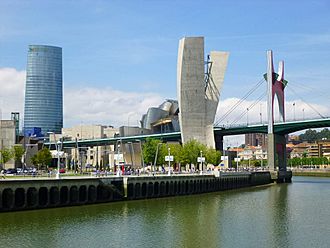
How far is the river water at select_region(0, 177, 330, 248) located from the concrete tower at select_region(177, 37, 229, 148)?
7175cm

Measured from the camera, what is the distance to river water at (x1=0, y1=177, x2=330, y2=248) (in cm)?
3581

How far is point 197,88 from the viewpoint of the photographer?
129m

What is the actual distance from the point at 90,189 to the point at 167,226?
16.5m

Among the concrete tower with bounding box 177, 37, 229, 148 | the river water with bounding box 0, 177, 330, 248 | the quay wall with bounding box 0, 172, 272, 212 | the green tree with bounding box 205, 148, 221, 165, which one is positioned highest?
the concrete tower with bounding box 177, 37, 229, 148

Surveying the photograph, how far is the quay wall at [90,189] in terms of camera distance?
4844cm

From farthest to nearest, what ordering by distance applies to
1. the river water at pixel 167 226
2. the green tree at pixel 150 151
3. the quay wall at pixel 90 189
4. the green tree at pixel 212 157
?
the green tree at pixel 212 157 < the green tree at pixel 150 151 < the quay wall at pixel 90 189 < the river water at pixel 167 226

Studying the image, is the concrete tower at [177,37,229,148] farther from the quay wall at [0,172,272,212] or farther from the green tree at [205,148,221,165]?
the quay wall at [0,172,272,212]

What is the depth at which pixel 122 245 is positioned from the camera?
114ft

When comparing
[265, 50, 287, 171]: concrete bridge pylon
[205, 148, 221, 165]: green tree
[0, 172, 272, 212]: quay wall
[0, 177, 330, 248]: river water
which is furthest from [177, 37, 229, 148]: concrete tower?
[0, 177, 330, 248]: river water

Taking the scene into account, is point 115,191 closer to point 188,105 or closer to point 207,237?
point 207,237

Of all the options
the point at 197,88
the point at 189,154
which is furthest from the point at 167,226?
the point at 197,88

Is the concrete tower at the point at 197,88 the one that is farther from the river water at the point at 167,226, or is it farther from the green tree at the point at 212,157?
the river water at the point at 167,226

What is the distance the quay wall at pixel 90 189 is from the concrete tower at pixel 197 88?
4536 centimetres

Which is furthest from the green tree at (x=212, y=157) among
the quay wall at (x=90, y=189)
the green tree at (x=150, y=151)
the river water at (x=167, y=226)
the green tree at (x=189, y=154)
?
the river water at (x=167, y=226)
